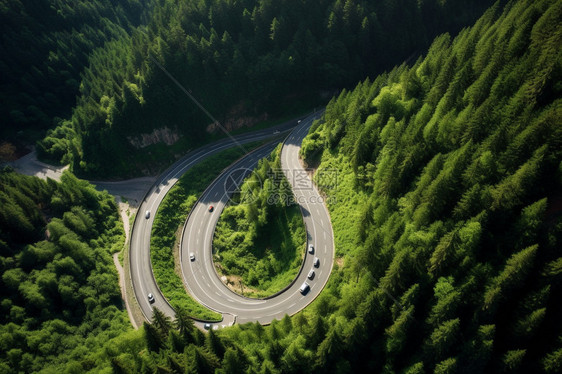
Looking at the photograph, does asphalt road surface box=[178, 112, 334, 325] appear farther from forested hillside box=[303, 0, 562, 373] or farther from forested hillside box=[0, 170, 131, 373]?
forested hillside box=[0, 170, 131, 373]

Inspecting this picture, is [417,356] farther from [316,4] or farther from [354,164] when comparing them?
[316,4]

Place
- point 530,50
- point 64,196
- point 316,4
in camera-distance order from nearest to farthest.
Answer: point 530,50, point 64,196, point 316,4

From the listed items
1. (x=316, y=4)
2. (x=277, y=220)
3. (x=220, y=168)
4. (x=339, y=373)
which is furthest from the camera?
(x=316, y=4)

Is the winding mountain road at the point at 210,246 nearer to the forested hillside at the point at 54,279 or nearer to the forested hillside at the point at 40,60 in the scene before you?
the forested hillside at the point at 54,279

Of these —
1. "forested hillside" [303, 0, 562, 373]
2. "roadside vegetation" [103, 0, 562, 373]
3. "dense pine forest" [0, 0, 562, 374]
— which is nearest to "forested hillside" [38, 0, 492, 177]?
"dense pine forest" [0, 0, 562, 374]

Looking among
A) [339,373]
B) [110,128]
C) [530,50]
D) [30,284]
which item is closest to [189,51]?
[110,128]

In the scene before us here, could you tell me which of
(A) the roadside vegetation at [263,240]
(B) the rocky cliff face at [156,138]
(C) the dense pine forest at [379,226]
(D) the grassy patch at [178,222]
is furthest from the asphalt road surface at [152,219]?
(A) the roadside vegetation at [263,240]
